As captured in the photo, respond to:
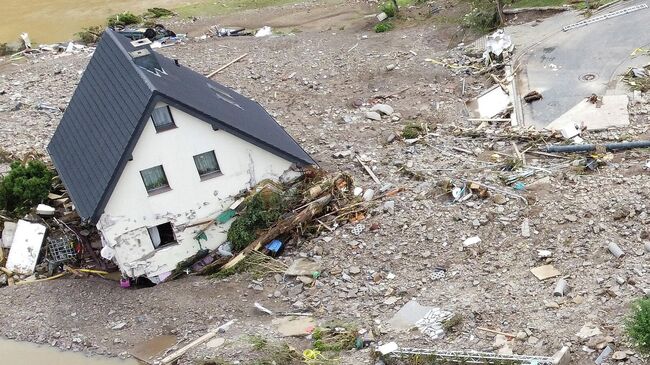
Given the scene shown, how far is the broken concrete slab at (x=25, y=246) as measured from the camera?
23.0 metres

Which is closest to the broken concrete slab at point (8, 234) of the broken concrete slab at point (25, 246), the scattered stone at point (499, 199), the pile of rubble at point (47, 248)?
the pile of rubble at point (47, 248)

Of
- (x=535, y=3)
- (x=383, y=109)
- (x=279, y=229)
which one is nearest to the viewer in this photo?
(x=279, y=229)

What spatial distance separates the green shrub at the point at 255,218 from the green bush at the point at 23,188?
654 cm

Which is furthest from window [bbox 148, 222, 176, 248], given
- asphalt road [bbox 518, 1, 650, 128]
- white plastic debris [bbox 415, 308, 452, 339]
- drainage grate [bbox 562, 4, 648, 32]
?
drainage grate [bbox 562, 4, 648, 32]

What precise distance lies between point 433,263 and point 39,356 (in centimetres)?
1069

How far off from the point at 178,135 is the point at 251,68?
564 inches

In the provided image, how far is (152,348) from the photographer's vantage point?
62.7ft

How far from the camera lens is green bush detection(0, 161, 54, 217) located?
23.4 metres

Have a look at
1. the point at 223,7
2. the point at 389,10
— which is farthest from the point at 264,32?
the point at 223,7

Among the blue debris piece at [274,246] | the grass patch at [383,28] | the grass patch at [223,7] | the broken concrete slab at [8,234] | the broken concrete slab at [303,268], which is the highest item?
the grass patch at [223,7]

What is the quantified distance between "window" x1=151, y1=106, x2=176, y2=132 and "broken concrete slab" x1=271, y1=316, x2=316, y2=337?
5904 mm

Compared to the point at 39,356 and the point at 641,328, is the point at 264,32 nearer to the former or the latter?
the point at 39,356

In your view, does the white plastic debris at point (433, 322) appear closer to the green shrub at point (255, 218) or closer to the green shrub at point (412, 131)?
the green shrub at point (255, 218)

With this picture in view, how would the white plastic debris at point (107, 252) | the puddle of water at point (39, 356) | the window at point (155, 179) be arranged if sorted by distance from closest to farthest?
the puddle of water at point (39, 356) → the window at point (155, 179) → the white plastic debris at point (107, 252)
